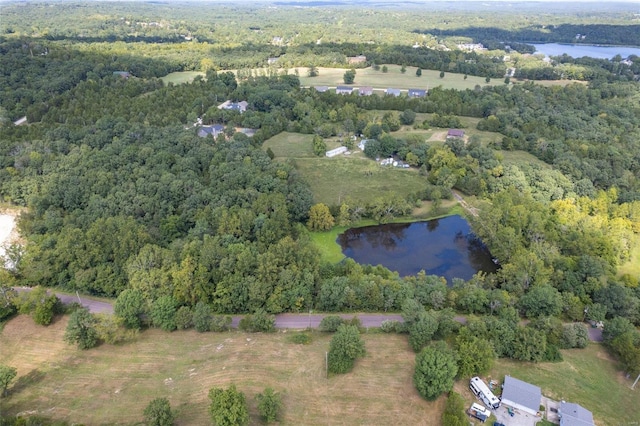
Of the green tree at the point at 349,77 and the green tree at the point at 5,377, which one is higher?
the green tree at the point at 349,77

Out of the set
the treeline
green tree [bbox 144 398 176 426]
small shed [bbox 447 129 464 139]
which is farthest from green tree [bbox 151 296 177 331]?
the treeline

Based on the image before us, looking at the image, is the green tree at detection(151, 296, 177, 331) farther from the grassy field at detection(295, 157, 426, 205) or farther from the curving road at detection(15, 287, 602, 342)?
the grassy field at detection(295, 157, 426, 205)

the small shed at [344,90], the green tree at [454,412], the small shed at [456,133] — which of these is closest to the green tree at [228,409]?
the green tree at [454,412]

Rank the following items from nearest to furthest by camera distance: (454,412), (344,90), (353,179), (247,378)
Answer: (454,412), (247,378), (353,179), (344,90)

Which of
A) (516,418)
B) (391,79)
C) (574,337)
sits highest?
(391,79)

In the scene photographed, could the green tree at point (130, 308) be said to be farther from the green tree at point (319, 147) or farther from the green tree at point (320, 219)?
the green tree at point (319, 147)

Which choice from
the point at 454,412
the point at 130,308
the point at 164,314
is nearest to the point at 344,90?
the point at 164,314

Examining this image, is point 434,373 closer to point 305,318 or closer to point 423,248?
point 305,318
